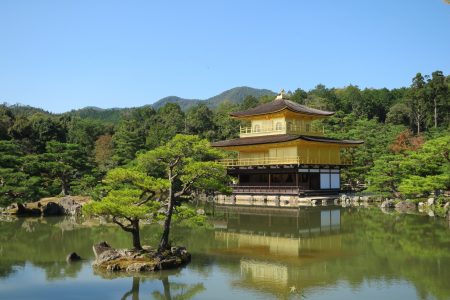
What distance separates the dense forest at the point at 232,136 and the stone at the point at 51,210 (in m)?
0.86

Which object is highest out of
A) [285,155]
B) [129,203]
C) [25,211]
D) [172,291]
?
[285,155]

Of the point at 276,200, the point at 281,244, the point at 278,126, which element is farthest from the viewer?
the point at 278,126

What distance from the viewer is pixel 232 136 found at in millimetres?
57781

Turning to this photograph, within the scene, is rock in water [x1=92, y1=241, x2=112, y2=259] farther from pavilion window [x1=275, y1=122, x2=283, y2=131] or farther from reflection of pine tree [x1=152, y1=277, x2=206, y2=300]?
pavilion window [x1=275, y1=122, x2=283, y2=131]

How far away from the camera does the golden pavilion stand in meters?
34.5

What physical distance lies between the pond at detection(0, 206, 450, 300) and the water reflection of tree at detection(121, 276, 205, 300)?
0.08ft

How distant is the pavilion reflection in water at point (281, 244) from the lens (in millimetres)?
11555

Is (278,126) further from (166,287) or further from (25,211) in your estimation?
(166,287)

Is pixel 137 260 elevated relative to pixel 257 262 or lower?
elevated

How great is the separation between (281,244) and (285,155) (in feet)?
63.7

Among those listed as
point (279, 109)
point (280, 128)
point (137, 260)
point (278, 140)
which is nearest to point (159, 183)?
point (137, 260)

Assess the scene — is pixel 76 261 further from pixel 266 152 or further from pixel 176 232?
pixel 266 152

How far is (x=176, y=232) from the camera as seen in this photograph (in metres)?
18.9

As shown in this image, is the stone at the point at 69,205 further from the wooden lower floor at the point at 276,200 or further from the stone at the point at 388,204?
the stone at the point at 388,204
